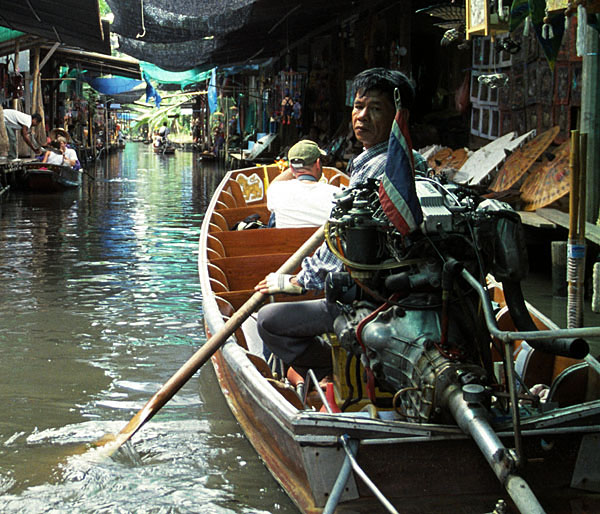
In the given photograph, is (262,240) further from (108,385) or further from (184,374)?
(184,374)

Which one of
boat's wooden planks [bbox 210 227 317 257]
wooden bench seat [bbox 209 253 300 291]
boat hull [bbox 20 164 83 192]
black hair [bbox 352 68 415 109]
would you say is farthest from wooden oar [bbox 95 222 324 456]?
boat hull [bbox 20 164 83 192]

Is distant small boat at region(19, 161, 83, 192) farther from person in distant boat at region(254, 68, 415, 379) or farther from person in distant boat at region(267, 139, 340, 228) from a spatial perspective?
person in distant boat at region(254, 68, 415, 379)

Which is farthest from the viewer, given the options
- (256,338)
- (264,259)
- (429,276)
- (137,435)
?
(264,259)

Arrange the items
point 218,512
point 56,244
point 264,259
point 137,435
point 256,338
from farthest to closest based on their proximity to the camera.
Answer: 1. point 56,244
2. point 264,259
3. point 256,338
4. point 137,435
5. point 218,512

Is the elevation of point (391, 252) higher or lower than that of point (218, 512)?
higher

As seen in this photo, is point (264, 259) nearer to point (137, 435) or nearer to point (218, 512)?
point (137, 435)

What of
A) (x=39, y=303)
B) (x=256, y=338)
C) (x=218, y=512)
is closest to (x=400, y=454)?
(x=218, y=512)

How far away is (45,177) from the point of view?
16.5 meters

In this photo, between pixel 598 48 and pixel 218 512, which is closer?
pixel 218 512

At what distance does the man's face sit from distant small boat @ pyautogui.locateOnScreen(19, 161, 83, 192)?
1343cm

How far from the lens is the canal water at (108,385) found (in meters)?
3.86

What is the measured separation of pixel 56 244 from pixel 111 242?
71 centimetres

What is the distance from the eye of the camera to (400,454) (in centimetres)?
291

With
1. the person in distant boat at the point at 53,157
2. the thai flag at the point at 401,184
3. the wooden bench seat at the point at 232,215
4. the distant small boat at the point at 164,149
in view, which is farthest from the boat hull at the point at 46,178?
the distant small boat at the point at 164,149
